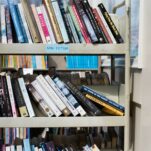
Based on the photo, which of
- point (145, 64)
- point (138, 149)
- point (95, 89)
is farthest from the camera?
point (95, 89)

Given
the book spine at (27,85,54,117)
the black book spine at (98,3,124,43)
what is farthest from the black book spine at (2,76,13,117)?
the black book spine at (98,3,124,43)

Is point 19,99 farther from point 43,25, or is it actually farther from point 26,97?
point 43,25

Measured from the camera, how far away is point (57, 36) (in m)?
1.12

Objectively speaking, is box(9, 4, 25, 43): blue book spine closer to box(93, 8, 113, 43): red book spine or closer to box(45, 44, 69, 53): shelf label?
box(45, 44, 69, 53): shelf label

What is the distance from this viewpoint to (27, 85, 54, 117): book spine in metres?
1.13

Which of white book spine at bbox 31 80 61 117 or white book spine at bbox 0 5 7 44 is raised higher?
white book spine at bbox 0 5 7 44

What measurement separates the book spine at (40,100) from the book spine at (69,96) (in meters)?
0.10

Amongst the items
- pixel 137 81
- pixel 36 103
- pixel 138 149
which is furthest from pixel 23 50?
pixel 138 149

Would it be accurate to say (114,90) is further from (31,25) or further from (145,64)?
(31,25)

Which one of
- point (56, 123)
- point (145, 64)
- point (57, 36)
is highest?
point (57, 36)

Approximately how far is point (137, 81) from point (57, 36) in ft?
1.41

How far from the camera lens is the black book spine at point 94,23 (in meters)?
1.14

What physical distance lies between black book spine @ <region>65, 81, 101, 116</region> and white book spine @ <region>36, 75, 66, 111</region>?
3.0 inches

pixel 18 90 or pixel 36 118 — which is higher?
pixel 18 90
